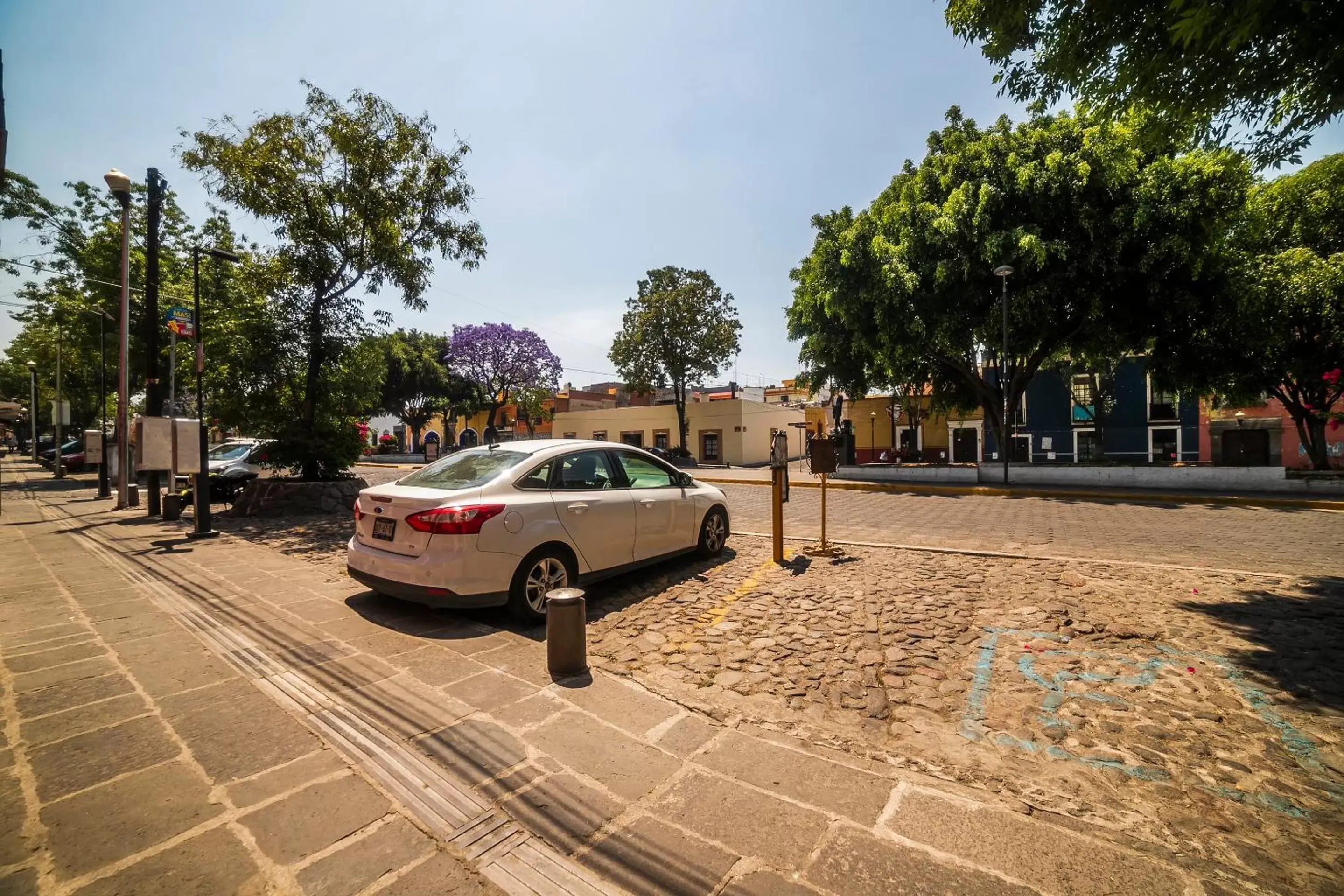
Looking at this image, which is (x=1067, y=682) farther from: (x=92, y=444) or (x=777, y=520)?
(x=92, y=444)

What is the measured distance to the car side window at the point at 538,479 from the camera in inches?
180

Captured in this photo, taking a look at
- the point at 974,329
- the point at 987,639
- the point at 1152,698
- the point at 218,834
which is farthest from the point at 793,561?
the point at 974,329

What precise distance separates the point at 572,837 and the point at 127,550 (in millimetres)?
9153

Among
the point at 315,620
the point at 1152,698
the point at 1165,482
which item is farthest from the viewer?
the point at 1165,482

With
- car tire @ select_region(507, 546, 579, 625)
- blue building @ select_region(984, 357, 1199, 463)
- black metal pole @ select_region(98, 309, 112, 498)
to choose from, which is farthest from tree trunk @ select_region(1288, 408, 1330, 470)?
black metal pole @ select_region(98, 309, 112, 498)

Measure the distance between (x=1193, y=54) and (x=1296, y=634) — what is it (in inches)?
179

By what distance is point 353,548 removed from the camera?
15.7 feet

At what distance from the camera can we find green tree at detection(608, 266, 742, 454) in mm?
33781

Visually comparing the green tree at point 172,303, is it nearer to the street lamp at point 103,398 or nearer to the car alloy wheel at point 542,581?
the street lamp at point 103,398

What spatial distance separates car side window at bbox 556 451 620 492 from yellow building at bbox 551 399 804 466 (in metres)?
29.8

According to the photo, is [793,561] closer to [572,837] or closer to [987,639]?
[987,639]

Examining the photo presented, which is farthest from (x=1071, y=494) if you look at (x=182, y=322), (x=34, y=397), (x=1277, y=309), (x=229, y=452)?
(x=34, y=397)

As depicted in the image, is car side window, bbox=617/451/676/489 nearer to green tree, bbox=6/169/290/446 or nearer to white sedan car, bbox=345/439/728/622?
white sedan car, bbox=345/439/728/622

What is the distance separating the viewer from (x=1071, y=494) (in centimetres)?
1521
